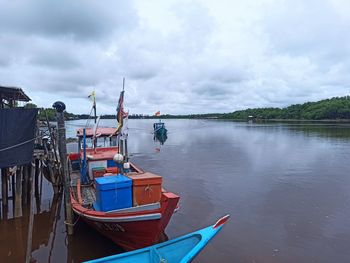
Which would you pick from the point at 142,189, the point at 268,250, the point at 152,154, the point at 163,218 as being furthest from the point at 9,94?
the point at 152,154

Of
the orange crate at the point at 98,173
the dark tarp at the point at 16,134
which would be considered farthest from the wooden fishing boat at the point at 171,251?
the orange crate at the point at 98,173

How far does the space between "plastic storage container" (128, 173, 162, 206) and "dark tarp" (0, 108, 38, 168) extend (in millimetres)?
3804

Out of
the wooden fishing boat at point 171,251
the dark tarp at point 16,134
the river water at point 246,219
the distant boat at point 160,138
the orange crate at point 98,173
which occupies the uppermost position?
the dark tarp at point 16,134

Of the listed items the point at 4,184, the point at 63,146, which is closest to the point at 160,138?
the point at 4,184

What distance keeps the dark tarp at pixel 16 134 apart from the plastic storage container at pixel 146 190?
12.5 feet

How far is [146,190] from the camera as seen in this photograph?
8.85 m

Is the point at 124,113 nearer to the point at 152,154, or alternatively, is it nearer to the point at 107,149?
the point at 107,149

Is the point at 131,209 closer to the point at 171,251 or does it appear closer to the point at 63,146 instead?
the point at 171,251

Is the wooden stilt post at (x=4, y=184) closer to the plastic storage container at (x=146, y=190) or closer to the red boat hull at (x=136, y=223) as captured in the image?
the red boat hull at (x=136, y=223)

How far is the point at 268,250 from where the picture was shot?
9.59 metres

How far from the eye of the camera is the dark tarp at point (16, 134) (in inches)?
374

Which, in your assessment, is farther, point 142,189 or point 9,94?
point 9,94

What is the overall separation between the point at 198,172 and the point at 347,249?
42.2 ft

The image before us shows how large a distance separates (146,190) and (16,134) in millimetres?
4536
